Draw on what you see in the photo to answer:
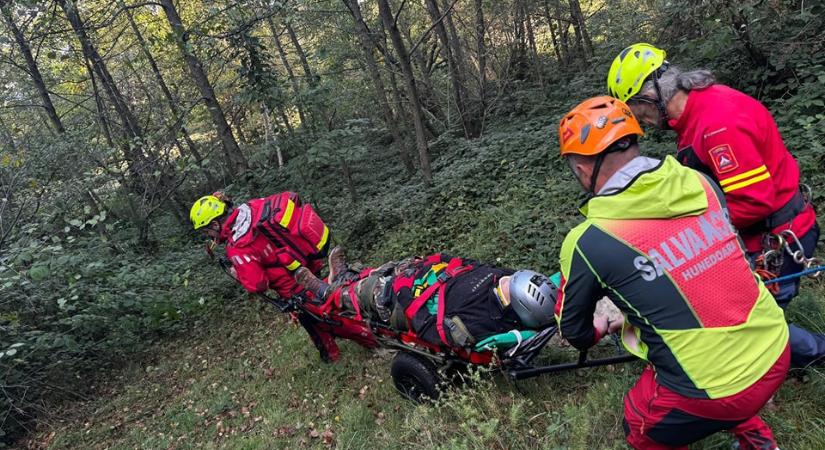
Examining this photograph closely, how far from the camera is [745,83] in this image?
7164mm

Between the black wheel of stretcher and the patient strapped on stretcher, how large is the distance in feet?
1.06

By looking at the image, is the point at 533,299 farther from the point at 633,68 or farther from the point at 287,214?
the point at 287,214

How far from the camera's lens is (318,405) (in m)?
5.37

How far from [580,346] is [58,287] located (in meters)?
7.99

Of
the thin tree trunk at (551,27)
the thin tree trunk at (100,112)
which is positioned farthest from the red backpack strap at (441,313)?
the thin tree trunk at (551,27)

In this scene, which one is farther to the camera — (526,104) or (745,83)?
(526,104)

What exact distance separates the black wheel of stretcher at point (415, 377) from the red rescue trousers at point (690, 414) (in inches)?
75.3

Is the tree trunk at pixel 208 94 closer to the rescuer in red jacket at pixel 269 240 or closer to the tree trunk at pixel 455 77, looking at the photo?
the rescuer in red jacket at pixel 269 240

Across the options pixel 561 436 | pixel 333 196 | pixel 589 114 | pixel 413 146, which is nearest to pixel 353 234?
pixel 333 196

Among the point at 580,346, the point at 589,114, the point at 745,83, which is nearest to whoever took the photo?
the point at 589,114

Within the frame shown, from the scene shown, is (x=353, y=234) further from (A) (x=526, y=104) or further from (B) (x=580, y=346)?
(B) (x=580, y=346)

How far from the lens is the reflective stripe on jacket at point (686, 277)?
2.05 metres

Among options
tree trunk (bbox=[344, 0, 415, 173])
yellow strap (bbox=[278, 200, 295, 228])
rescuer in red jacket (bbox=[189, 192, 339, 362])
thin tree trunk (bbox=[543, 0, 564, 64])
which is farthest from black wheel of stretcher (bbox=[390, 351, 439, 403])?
thin tree trunk (bbox=[543, 0, 564, 64])

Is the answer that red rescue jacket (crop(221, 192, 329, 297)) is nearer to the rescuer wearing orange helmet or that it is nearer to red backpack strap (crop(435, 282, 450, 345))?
red backpack strap (crop(435, 282, 450, 345))
